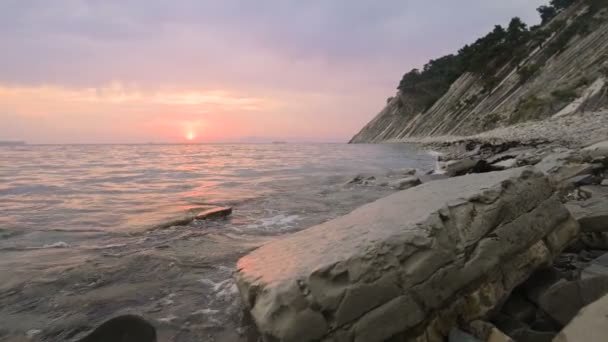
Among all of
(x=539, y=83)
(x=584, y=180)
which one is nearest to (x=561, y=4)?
(x=539, y=83)

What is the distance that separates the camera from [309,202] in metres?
9.10

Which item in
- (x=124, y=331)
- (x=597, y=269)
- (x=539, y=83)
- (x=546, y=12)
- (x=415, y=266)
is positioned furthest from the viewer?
(x=546, y=12)

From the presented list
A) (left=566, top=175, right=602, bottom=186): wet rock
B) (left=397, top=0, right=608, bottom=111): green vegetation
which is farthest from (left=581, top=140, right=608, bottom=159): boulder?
(left=397, top=0, right=608, bottom=111): green vegetation

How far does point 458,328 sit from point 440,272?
0.40 m

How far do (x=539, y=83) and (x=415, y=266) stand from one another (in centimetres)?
4130

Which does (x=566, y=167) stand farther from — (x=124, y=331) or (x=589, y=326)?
(x=124, y=331)

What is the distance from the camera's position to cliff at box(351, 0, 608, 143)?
28.6m

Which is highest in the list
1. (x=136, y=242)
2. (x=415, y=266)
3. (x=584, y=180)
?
(x=584, y=180)

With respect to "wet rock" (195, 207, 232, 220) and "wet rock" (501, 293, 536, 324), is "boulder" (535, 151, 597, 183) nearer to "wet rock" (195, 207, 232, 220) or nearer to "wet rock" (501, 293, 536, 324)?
"wet rock" (501, 293, 536, 324)

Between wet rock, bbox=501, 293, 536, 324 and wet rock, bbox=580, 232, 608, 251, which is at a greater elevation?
wet rock, bbox=580, 232, 608, 251

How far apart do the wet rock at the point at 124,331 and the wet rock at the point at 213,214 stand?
13.1 ft

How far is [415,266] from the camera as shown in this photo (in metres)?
2.53

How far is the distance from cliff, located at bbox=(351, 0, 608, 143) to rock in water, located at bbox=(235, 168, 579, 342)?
2645 centimetres

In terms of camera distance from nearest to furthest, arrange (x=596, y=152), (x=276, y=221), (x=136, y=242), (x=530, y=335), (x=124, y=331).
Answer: (x=530, y=335) → (x=124, y=331) → (x=136, y=242) → (x=596, y=152) → (x=276, y=221)
